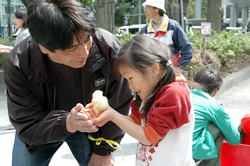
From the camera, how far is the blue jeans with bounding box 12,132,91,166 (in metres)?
2.42

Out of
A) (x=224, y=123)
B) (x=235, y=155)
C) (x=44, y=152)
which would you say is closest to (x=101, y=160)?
(x=44, y=152)

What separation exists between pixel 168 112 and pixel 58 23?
2.35ft

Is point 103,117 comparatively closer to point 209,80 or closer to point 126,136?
point 209,80

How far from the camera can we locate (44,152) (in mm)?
2498

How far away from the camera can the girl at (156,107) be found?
191 centimetres

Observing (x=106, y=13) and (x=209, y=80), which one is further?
(x=106, y=13)

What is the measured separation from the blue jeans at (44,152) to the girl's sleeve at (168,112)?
73 cm


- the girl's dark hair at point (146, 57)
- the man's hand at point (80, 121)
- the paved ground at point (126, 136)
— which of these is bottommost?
the paved ground at point (126, 136)

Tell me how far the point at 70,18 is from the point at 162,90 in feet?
1.99

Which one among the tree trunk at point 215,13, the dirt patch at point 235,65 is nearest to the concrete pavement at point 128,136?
the dirt patch at point 235,65

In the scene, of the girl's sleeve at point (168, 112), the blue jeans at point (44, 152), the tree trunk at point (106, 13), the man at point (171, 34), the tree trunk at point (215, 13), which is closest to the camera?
the girl's sleeve at point (168, 112)

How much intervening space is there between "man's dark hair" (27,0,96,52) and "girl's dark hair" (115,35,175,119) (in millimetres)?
233

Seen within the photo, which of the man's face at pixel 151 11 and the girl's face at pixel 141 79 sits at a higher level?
the man's face at pixel 151 11

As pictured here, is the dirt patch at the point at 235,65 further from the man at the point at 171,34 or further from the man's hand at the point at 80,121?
the man's hand at the point at 80,121
